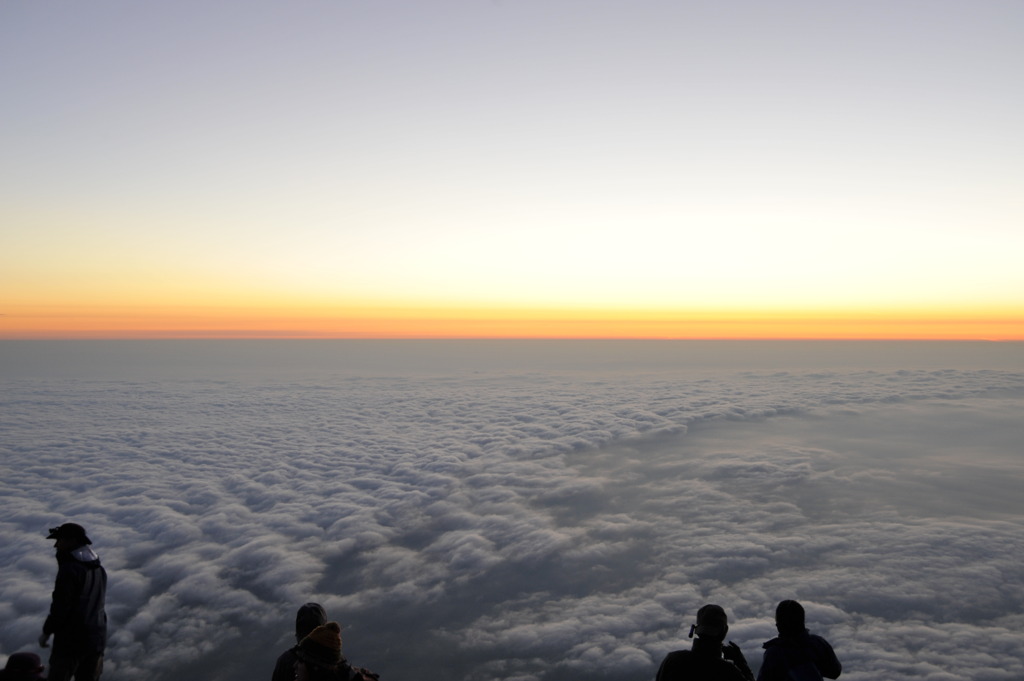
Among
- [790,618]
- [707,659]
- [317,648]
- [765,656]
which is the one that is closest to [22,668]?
[317,648]

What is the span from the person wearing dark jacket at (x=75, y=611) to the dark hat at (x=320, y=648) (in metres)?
3.66

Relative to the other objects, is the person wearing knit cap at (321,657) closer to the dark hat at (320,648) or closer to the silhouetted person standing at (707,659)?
the dark hat at (320,648)

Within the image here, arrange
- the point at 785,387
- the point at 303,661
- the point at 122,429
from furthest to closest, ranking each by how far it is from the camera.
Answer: the point at 785,387 → the point at 122,429 → the point at 303,661

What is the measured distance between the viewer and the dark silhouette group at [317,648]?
11.9 feet

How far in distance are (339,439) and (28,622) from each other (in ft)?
58.7

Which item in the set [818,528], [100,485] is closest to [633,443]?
[818,528]

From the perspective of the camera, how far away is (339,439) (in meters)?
27.5

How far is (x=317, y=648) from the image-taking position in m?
3.58

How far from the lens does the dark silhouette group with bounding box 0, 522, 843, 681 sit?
11.9ft

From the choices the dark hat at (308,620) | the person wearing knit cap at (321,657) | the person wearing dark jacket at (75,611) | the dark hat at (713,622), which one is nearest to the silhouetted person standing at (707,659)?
the dark hat at (713,622)

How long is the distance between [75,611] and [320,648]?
4.04 metres

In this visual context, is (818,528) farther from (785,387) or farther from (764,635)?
(785,387)

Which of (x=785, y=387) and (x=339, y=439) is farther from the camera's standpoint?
(x=785, y=387)

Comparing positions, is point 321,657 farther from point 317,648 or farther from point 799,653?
point 799,653
